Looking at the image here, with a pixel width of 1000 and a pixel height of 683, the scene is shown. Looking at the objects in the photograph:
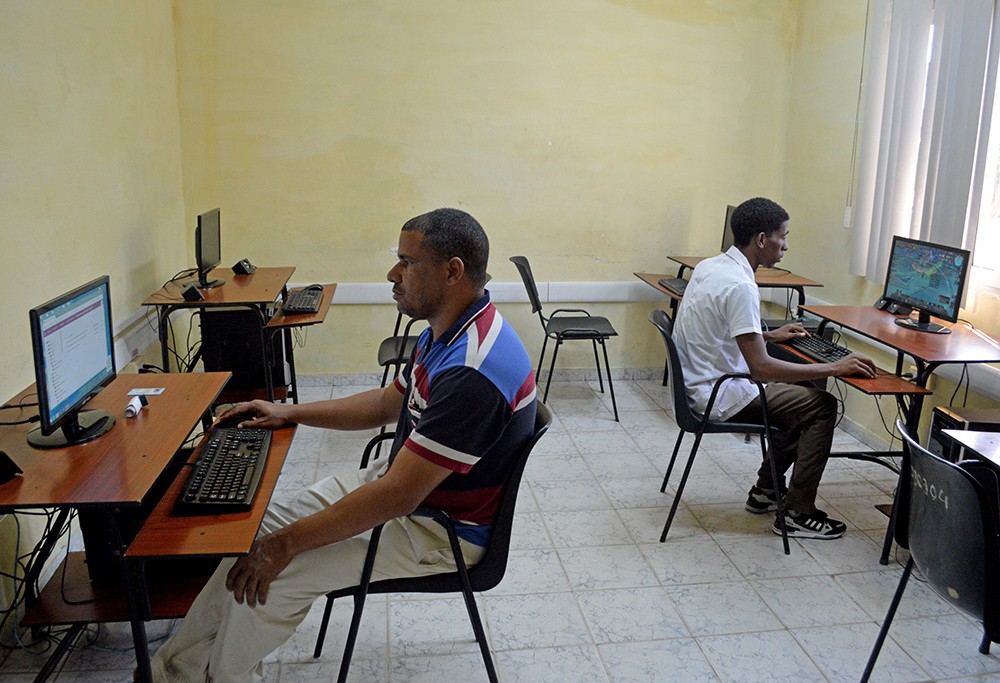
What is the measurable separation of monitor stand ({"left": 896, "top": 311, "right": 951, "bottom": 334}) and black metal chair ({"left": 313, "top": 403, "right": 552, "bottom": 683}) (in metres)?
2.21

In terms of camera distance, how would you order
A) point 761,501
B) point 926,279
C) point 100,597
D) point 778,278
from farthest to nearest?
point 778,278, point 926,279, point 761,501, point 100,597

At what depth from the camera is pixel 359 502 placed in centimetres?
181

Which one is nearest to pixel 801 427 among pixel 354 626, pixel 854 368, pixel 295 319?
pixel 854 368


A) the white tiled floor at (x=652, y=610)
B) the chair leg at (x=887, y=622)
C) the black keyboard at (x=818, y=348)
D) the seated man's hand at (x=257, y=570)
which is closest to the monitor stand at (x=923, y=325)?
the black keyboard at (x=818, y=348)

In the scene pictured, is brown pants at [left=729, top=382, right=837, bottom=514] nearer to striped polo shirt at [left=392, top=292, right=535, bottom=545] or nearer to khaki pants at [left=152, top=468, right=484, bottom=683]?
striped polo shirt at [left=392, top=292, right=535, bottom=545]

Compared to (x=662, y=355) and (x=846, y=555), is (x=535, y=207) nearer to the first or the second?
(x=662, y=355)

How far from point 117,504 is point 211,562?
2.65 ft

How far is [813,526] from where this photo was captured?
324 cm

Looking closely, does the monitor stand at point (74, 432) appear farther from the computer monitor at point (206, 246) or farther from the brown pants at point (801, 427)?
the brown pants at point (801, 427)

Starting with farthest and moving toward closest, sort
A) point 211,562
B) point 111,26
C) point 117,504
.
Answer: point 111,26
point 211,562
point 117,504

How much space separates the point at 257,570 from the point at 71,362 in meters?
0.76

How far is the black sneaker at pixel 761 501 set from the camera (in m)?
3.41

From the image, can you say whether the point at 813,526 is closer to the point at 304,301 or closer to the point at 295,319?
the point at 295,319

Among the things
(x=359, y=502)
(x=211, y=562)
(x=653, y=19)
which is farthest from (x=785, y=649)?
(x=653, y=19)
